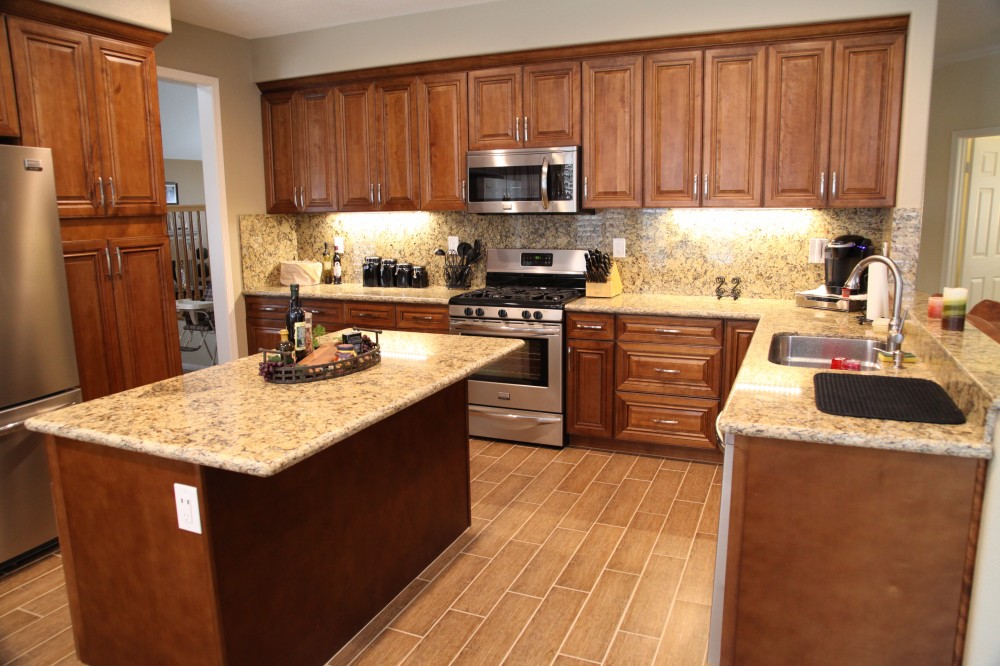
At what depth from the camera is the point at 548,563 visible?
293cm

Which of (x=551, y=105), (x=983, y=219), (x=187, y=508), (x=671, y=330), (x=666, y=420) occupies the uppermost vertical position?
(x=551, y=105)

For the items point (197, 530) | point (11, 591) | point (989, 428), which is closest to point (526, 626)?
point (197, 530)

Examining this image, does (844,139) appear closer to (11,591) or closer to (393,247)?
(393,247)

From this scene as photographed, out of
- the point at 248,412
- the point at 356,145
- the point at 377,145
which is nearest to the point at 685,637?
the point at 248,412

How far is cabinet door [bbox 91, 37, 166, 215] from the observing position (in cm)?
353

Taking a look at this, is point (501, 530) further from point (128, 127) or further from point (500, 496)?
point (128, 127)

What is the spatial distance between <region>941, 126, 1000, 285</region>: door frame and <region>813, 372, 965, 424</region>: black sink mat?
178 inches

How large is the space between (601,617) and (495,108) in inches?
126

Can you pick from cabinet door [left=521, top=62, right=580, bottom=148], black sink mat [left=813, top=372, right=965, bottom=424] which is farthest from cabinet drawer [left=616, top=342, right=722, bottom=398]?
black sink mat [left=813, top=372, right=965, bottom=424]

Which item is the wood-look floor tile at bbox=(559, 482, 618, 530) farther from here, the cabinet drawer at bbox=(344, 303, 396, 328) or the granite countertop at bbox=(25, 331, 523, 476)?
the cabinet drawer at bbox=(344, 303, 396, 328)

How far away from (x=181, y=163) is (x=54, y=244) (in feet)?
26.1

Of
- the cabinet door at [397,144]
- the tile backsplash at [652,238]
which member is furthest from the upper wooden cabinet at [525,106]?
the tile backsplash at [652,238]

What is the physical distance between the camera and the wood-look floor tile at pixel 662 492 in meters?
3.45

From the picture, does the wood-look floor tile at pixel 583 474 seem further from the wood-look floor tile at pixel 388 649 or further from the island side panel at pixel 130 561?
the island side panel at pixel 130 561
